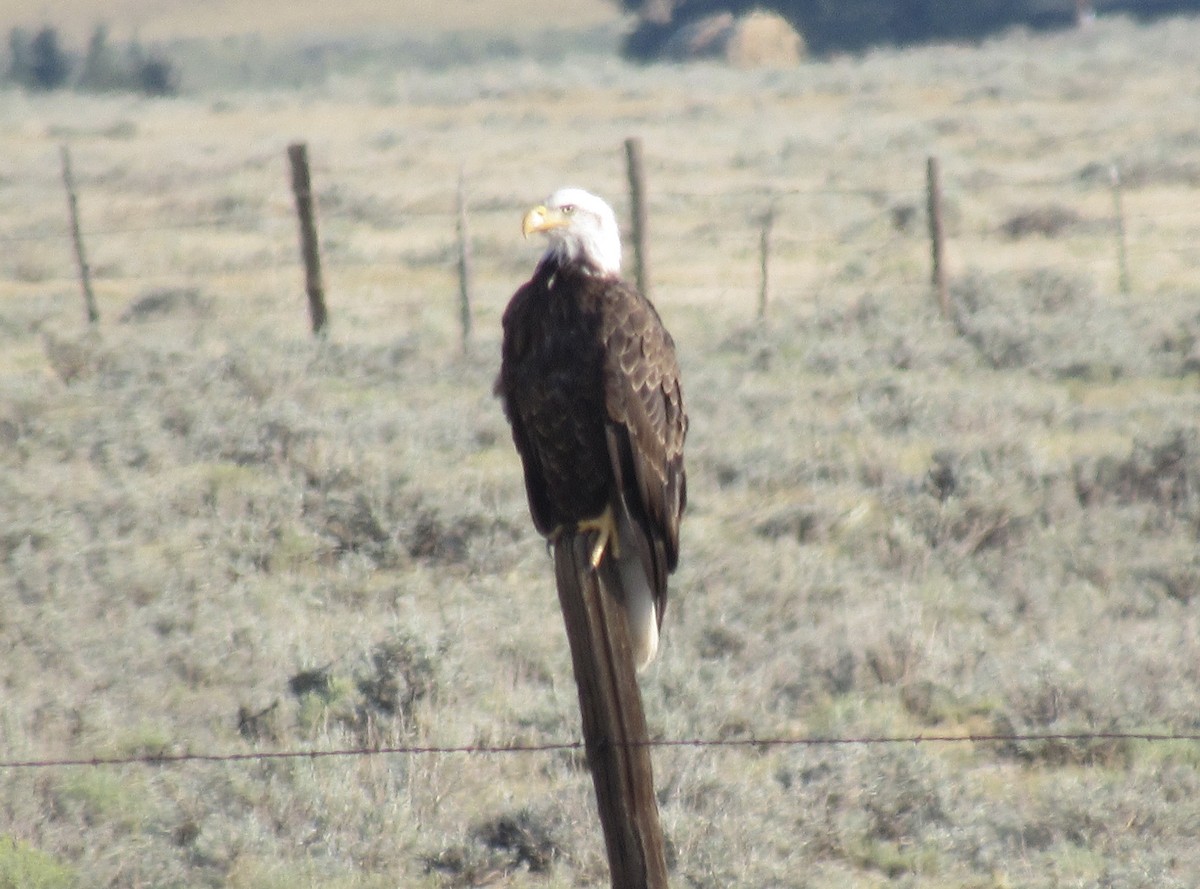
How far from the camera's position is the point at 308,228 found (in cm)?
1372

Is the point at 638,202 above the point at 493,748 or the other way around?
above

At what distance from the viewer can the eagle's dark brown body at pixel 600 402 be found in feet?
14.6

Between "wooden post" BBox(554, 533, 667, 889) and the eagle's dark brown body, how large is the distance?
0.85 meters

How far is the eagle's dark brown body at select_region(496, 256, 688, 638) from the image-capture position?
445 centimetres

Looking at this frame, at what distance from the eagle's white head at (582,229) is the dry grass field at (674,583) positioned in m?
1.95

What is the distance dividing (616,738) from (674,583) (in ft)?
16.0

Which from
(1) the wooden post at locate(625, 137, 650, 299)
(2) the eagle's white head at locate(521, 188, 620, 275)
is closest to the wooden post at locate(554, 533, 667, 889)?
(2) the eagle's white head at locate(521, 188, 620, 275)

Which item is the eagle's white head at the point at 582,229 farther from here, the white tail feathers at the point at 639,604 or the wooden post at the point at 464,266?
the wooden post at the point at 464,266

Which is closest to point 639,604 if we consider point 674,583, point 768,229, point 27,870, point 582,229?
point 582,229

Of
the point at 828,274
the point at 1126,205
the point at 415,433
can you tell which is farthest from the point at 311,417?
the point at 1126,205

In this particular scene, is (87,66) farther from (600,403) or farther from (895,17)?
(600,403)

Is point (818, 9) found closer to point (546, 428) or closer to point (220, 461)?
point (220, 461)

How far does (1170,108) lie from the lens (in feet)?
124

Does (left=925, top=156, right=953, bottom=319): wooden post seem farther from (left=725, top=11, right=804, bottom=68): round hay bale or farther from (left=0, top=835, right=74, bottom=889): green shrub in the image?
(left=725, top=11, right=804, bottom=68): round hay bale
